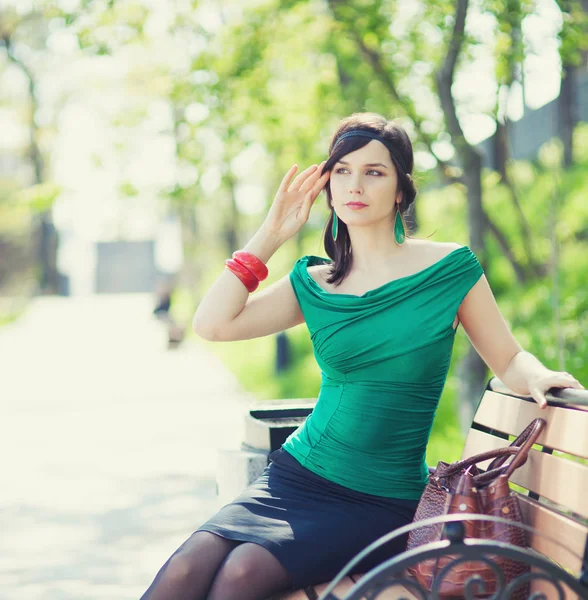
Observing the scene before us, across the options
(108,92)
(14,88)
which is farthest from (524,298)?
(14,88)

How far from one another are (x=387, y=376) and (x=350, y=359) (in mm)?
136

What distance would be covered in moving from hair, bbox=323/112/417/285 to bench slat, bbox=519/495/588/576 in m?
1.04

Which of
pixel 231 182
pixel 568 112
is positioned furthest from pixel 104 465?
pixel 568 112

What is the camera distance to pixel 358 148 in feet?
10.0

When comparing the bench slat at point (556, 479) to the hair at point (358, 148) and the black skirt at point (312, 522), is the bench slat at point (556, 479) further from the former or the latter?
the hair at point (358, 148)

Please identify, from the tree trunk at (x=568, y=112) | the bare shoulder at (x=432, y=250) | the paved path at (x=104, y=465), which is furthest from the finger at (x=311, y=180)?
the tree trunk at (x=568, y=112)

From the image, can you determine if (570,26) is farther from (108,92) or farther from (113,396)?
(108,92)

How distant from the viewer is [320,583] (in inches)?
107

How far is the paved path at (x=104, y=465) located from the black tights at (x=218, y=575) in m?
2.04

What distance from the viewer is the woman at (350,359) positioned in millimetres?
2633

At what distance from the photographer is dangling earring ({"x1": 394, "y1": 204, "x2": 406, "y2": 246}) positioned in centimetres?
313

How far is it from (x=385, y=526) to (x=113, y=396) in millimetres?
9717

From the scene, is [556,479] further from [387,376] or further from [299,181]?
[299,181]

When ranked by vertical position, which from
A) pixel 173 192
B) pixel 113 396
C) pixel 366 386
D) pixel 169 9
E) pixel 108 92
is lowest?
pixel 113 396
